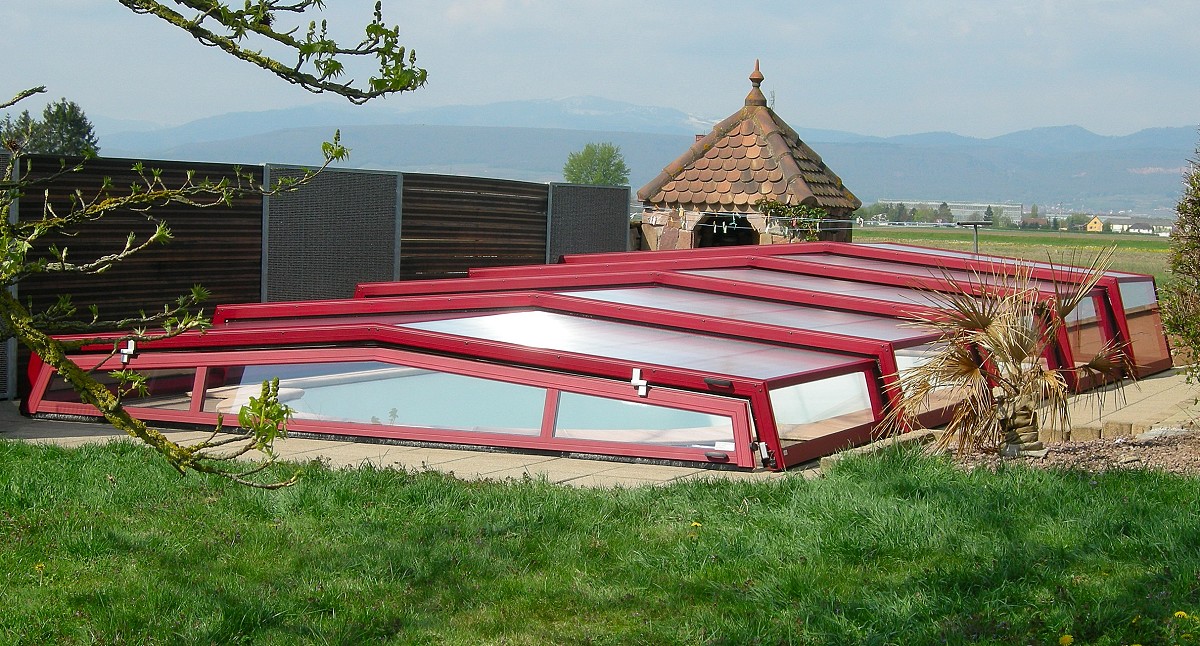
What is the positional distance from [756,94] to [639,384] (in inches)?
523

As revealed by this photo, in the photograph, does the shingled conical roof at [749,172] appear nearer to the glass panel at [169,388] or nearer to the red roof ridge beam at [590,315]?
the red roof ridge beam at [590,315]

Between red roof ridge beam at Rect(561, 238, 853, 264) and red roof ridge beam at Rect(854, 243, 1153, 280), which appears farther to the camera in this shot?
red roof ridge beam at Rect(561, 238, 853, 264)

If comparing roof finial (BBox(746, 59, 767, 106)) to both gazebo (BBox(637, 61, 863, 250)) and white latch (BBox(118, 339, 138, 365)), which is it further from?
white latch (BBox(118, 339, 138, 365))

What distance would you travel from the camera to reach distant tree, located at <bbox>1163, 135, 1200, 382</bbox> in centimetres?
820

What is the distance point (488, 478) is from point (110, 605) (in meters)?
2.84

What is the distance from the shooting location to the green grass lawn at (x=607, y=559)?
4.55 meters

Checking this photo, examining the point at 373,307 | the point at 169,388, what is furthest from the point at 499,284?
A: the point at 169,388

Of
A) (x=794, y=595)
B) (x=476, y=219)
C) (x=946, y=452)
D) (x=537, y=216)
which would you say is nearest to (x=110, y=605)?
(x=794, y=595)

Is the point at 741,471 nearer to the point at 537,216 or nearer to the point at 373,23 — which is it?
the point at 373,23

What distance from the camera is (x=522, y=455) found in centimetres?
837

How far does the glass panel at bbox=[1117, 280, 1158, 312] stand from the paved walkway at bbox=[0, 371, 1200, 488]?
2.53 m

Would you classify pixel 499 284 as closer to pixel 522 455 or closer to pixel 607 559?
pixel 522 455

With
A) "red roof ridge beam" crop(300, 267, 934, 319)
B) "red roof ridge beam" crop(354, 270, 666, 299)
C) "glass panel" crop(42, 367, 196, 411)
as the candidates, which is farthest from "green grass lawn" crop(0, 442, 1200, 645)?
"red roof ridge beam" crop(354, 270, 666, 299)

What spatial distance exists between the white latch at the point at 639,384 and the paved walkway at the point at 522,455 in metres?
0.52
